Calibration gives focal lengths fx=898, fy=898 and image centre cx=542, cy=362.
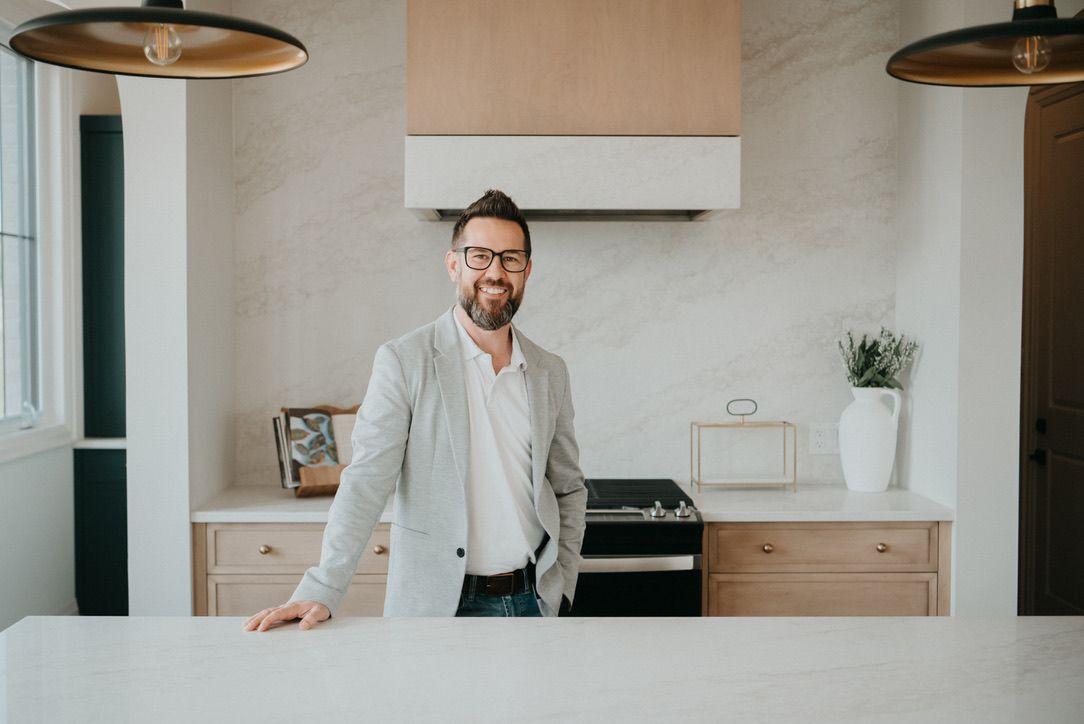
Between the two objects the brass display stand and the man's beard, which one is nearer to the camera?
the man's beard

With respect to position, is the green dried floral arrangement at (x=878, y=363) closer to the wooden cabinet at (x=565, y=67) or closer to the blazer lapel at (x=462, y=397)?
the wooden cabinet at (x=565, y=67)

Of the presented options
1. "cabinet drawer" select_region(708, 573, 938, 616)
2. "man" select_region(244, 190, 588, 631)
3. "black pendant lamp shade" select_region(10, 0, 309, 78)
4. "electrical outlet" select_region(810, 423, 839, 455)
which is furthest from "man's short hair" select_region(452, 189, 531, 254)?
"electrical outlet" select_region(810, 423, 839, 455)

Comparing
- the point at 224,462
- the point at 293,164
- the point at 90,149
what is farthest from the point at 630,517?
the point at 90,149

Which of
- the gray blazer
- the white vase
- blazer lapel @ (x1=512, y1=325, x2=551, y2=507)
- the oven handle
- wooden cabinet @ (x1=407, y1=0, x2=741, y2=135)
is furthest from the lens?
the white vase

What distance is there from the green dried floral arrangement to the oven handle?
0.94 meters

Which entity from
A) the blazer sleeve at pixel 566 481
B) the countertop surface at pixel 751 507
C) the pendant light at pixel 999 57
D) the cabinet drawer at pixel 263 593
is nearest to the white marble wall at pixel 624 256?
the countertop surface at pixel 751 507

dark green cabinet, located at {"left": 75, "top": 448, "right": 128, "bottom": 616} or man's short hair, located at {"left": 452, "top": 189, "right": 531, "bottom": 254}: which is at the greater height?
man's short hair, located at {"left": 452, "top": 189, "right": 531, "bottom": 254}

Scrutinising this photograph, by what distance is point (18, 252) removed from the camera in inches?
130

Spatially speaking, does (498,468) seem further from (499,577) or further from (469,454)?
(499,577)

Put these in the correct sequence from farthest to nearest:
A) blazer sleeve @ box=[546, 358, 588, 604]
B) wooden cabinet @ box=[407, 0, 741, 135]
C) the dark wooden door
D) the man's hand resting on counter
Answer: the dark wooden door, wooden cabinet @ box=[407, 0, 741, 135], blazer sleeve @ box=[546, 358, 588, 604], the man's hand resting on counter

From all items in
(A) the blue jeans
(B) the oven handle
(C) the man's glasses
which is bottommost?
(B) the oven handle

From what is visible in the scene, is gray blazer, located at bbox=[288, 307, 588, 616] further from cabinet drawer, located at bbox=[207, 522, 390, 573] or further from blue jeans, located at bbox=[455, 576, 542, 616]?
cabinet drawer, located at bbox=[207, 522, 390, 573]

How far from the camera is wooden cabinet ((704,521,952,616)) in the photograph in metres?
2.84

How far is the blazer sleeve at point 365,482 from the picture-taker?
168 centimetres
